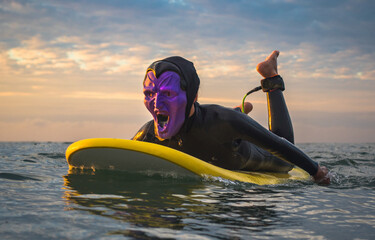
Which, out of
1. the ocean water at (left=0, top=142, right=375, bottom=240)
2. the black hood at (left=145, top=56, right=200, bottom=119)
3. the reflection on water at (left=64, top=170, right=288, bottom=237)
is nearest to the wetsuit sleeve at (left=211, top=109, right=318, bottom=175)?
the black hood at (left=145, top=56, right=200, bottom=119)

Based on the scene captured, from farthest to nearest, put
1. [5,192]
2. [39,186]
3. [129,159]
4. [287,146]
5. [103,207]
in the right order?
[287,146], [129,159], [39,186], [5,192], [103,207]

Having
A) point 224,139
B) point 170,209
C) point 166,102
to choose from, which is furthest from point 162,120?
point 170,209

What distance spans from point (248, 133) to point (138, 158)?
110cm

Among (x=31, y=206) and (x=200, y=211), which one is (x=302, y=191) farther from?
(x=31, y=206)

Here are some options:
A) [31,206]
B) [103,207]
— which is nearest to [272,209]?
[103,207]

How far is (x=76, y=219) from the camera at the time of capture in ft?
6.49

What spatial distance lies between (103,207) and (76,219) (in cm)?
30

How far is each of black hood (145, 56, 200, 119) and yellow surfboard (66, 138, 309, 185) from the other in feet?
1.83

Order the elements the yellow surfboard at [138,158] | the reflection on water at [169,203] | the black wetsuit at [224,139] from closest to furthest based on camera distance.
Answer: the reflection on water at [169,203]
the yellow surfboard at [138,158]
the black wetsuit at [224,139]

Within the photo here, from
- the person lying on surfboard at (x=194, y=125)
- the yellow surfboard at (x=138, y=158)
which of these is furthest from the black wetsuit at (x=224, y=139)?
the yellow surfboard at (x=138, y=158)

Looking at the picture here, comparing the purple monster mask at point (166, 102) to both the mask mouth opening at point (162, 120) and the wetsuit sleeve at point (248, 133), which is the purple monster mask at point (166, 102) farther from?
the wetsuit sleeve at point (248, 133)

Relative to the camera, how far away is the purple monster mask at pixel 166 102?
12.0ft

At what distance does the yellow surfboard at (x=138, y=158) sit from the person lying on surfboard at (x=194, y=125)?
0.37m

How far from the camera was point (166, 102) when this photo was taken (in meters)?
3.68
